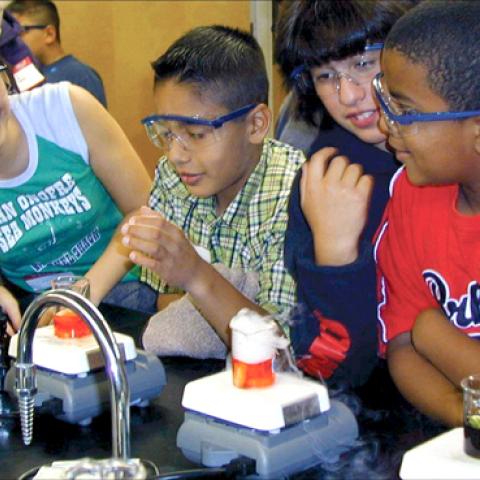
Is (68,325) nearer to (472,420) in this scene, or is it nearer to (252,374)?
(252,374)

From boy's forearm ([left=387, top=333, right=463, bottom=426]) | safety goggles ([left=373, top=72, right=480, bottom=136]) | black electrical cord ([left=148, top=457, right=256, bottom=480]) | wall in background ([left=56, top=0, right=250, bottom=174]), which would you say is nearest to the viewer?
black electrical cord ([left=148, top=457, right=256, bottom=480])

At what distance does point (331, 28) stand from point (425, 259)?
46 cm

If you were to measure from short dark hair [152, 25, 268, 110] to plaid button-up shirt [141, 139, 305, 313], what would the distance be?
0.43ft

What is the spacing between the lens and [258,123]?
5.81 feet

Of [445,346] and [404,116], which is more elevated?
[404,116]

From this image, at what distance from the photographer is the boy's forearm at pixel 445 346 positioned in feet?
4.21

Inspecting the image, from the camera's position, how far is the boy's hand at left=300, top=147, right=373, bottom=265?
1450mm

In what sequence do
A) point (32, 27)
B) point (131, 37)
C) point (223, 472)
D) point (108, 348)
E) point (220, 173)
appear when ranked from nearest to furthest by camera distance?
point (108, 348) < point (223, 472) < point (220, 173) < point (32, 27) < point (131, 37)

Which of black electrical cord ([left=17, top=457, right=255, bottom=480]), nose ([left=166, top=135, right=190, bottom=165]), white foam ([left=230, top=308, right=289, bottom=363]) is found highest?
nose ([left=166, top=135, right=190, bottom=165])

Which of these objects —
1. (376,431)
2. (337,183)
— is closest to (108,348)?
(376,431)

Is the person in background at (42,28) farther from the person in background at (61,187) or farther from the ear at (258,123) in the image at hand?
the ear at (258,123)

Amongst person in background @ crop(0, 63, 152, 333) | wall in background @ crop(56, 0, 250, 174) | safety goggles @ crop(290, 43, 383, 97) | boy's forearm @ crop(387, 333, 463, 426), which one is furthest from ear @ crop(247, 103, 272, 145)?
wall in background @ crop(56, 0, 250, 174)

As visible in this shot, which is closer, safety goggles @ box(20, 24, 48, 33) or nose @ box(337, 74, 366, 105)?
nose @ box(337, 74, 366, 105)

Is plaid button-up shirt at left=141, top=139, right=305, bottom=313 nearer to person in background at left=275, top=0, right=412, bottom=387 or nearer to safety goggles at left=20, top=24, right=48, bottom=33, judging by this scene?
person in background at left=275, top=0, right=412, bottom=387
